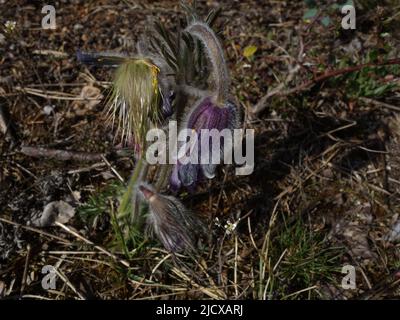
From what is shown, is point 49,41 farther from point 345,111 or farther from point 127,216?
point 345,111

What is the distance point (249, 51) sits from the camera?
2018mm

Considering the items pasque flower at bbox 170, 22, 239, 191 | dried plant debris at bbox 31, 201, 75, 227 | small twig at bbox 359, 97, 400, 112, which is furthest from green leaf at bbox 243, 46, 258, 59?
dried plant debris at bbox 31, 201, 75, 227

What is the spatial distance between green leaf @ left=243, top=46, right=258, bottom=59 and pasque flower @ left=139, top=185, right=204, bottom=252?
2.72ft

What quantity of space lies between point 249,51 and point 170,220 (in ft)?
3.02

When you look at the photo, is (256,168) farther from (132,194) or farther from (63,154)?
(63,154)

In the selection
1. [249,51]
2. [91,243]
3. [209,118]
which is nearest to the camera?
[209,118]

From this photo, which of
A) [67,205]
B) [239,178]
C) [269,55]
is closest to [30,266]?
[67,205]

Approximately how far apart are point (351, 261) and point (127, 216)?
74 cm

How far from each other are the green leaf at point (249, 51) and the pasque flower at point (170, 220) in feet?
2.72

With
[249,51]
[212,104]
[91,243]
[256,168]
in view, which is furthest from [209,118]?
[249,51]

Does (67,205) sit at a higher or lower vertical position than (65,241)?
higher
